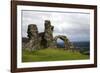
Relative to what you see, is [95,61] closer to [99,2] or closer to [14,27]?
[99,2]

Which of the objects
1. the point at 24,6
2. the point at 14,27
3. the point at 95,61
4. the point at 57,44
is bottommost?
the point at 95,61

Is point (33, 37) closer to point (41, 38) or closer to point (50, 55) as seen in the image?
point (41, 38)

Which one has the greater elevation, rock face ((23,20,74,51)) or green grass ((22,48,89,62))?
rock face ((23,20,74,51))

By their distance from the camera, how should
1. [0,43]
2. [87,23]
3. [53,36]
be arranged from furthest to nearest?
1. [87,23]
2. [53,36]
3. [0,43]

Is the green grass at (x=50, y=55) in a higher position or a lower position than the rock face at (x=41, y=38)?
lower

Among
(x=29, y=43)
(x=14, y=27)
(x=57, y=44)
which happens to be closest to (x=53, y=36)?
(x=57, y=44)
